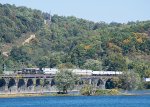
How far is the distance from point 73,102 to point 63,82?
28292 millimetres

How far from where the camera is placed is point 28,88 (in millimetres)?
179250

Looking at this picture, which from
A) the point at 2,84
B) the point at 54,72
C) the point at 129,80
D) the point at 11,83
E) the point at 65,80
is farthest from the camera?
the point at 54,72

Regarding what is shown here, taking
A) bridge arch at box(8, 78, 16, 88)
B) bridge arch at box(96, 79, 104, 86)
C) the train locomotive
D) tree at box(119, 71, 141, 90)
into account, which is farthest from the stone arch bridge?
tree at box(119, 71, 141, 90)

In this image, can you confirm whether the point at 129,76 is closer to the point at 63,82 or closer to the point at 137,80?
the point at 137,80

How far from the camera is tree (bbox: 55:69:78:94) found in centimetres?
15638

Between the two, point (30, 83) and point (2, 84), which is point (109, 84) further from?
point (2, 84)

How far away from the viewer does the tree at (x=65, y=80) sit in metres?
156

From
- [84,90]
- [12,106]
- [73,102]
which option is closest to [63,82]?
[84,90]

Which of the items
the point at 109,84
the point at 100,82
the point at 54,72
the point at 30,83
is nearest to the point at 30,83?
the point at 30,83

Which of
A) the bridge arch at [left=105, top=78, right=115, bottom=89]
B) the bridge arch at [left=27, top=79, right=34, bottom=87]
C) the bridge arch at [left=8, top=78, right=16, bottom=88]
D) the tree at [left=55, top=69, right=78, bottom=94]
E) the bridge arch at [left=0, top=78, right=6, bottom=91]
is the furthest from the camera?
the bridge arch at [left=105, top=78, right=115, bottom=89]

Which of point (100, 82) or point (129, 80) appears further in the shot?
point (100, 82)

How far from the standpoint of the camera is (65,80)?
155625mm

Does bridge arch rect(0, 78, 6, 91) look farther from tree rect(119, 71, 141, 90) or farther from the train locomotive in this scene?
tree rect(119, 71, 141, 90)

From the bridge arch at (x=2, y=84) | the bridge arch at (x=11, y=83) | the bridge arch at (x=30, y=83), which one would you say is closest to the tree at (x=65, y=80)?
the bridge arch at (x=11, y=83)
